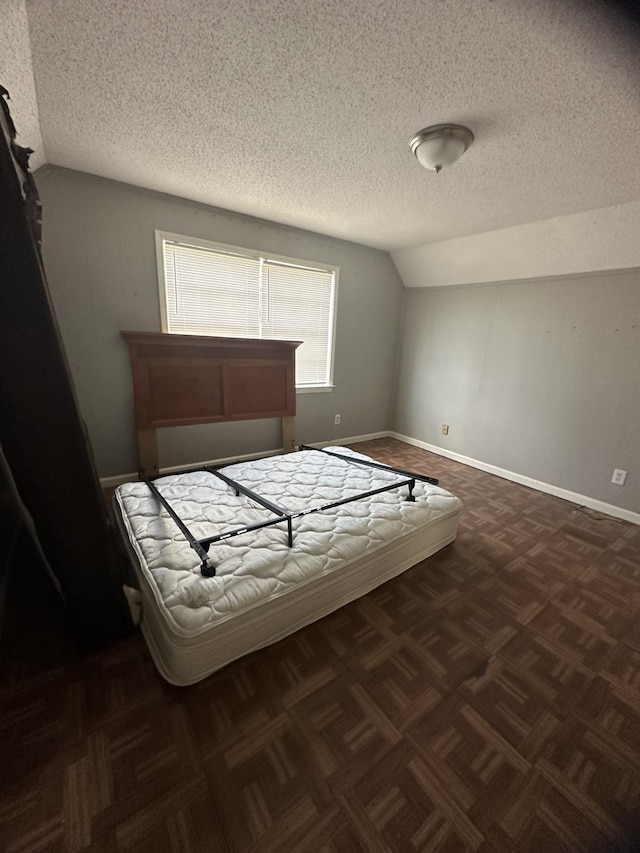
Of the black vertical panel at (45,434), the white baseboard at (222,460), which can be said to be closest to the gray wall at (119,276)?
the white baseboard at (222,460)

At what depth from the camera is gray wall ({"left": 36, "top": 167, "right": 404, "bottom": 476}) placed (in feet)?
7.36

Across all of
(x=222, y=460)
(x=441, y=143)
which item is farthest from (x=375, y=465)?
(x=441, y=143)

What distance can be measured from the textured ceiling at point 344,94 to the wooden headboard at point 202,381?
1142mm

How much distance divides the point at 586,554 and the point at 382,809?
6.44 ft

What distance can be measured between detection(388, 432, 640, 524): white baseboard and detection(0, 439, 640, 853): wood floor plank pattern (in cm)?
126

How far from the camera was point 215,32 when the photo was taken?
1083mm

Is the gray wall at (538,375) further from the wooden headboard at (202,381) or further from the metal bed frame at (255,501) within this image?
the wooden headboard at (202,381)

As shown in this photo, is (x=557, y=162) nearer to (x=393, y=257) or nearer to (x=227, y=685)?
(x=393, y=257)

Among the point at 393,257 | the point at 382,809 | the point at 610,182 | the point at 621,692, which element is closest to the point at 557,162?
the point at 610,182

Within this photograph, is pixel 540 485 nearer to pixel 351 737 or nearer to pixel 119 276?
pixel 351 737

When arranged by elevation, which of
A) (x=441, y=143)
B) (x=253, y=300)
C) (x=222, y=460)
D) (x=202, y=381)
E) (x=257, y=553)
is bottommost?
(x=222, y=460)

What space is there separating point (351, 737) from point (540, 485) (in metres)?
2.81

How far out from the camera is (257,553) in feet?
4.60

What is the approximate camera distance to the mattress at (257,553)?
1155 mm
